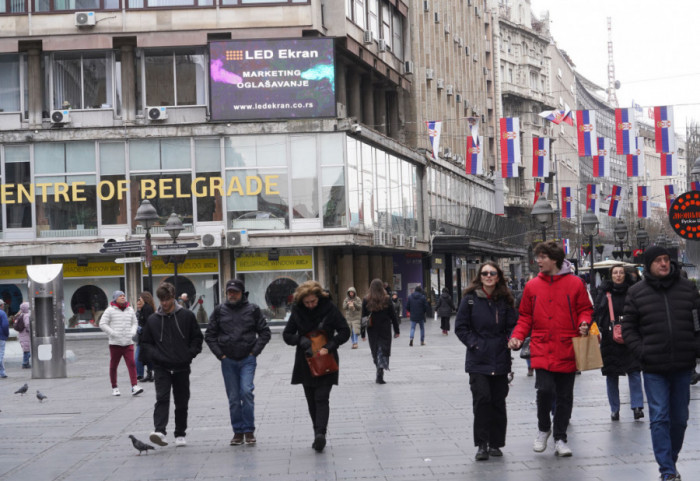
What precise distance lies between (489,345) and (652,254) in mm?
2016

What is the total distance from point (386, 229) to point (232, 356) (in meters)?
34.0

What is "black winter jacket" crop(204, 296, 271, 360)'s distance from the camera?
11.3 meters

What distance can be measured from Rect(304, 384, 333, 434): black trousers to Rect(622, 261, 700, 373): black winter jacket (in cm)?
345

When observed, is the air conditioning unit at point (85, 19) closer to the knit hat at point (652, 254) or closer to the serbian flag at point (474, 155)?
the serbian flag at point (474, 155)

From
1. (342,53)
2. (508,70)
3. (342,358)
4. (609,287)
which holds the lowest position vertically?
(342,358)

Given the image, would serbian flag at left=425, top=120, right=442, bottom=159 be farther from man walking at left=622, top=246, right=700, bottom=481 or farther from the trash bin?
man walking at left=622, top=246, right=700, bottom=481

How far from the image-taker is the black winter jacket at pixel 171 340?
37.6ft

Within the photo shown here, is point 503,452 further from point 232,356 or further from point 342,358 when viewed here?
point 342,358

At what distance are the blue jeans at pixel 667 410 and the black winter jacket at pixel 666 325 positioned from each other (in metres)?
0.11

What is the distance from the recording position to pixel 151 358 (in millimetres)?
11477

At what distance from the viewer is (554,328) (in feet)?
31.5

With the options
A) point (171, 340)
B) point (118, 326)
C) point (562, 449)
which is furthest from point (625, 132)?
point (562, 449)

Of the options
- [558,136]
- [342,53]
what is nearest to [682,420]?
[342,53]

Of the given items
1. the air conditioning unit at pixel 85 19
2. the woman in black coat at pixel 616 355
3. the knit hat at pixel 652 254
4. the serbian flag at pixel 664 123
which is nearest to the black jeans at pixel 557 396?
the knit hat at pixel 652 254
